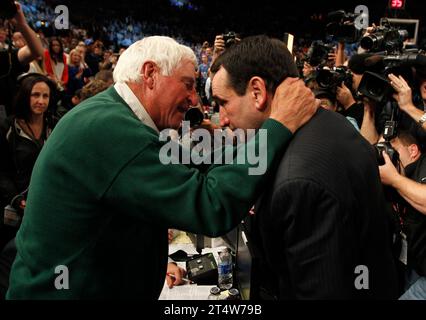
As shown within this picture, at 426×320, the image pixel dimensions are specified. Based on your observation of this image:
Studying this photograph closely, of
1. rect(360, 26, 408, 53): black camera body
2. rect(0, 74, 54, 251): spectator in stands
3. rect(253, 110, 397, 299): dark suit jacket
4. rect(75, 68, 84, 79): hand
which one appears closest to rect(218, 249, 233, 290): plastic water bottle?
rect(253, 110, 397, 299): dark suit jacket

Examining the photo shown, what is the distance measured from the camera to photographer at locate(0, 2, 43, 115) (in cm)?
239

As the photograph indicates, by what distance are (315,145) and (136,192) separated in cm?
45

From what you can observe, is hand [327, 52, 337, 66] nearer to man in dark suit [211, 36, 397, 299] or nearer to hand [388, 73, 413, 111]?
hand [388, 73, 413, 111]

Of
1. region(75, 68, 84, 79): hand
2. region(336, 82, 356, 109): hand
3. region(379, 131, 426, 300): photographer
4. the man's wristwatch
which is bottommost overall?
region(379, 131, 426, 300): photographer

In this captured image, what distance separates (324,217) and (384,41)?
1.55 m

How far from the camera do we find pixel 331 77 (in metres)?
2.40

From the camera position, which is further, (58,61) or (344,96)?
(58,61)

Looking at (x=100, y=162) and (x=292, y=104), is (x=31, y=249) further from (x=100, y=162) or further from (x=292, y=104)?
(x=292, y=104)

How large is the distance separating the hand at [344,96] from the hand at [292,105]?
1679 millimetres

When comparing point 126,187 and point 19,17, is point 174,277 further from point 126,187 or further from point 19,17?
point 19,17

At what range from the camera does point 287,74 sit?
1.10 meters

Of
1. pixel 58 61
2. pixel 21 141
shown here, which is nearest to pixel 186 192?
pixel 21 141

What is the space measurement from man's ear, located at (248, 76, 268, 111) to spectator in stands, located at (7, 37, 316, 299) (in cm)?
4
